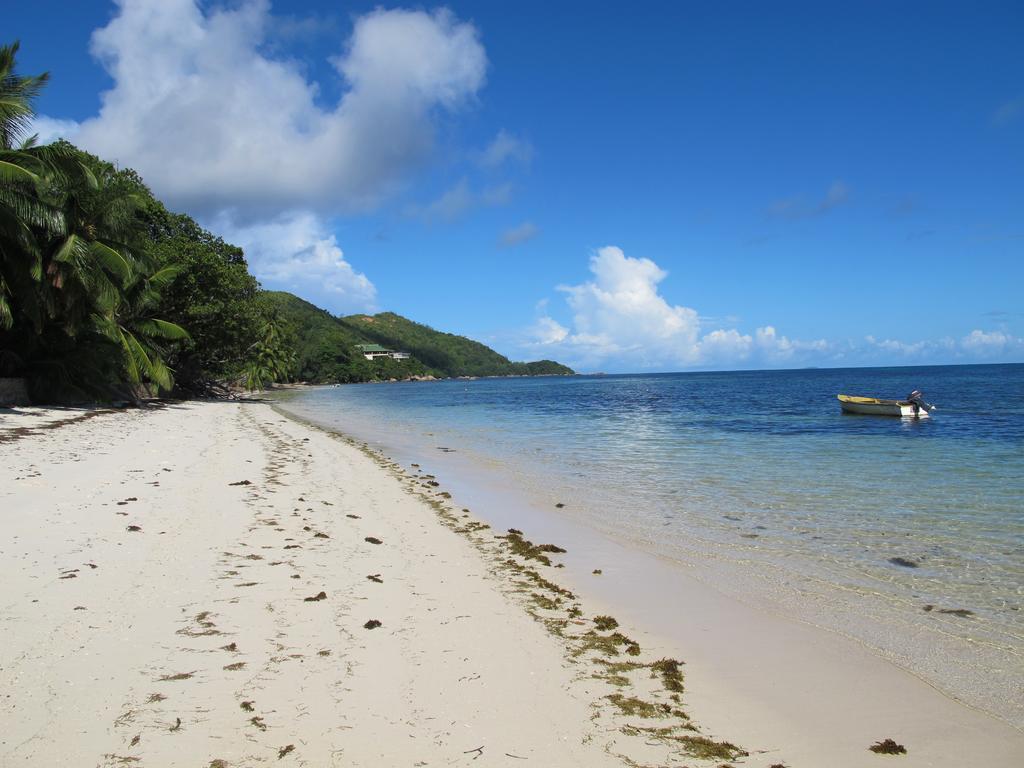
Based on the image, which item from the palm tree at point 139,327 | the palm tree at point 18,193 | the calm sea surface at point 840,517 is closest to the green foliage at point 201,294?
the palm tree at point 139,327

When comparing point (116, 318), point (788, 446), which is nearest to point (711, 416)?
point (788, 446)

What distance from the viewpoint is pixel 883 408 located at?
34188 millimetres

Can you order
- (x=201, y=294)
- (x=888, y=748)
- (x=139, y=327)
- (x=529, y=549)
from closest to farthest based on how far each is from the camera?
(x=888, y=748)
(x=529, y=549)
(x=139, y=327)
(x=201, y=294)

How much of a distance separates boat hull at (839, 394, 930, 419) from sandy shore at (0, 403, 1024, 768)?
31.7 metres

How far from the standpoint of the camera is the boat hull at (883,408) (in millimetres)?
32562

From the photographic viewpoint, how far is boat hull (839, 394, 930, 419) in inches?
1282

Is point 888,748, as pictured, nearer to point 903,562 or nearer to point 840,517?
point 903,562

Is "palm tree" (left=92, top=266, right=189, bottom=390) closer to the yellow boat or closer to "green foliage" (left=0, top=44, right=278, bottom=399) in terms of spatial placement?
"green foliage" (left=0, top=44, right=278, bottom=399)

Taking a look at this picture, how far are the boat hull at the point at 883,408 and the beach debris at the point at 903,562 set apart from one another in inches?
1145

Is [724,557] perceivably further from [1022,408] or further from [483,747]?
[1022,408]

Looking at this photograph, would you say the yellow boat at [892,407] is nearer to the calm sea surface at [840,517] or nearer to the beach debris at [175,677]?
the calm sea surface at [840,517]

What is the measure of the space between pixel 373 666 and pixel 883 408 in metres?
36.6

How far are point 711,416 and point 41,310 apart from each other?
32241 millimetres

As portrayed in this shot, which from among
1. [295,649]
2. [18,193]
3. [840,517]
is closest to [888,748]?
[295,649]
